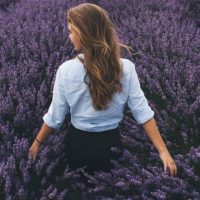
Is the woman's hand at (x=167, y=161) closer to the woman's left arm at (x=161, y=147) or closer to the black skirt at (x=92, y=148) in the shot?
the woman's left arm at (x=161, y=147)

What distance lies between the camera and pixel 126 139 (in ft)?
9.12

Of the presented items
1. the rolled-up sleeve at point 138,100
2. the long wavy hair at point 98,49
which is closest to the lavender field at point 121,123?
the rolled-up sleeve at point 138,100

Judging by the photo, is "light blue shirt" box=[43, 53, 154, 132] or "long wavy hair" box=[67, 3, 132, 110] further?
"light blue shirt" box=[43, 53, 154, 132]

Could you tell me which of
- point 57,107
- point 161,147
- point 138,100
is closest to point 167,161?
point 161,147

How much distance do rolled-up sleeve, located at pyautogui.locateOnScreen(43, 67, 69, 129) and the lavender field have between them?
0.59ft

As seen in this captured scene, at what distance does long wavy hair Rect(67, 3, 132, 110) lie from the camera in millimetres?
2225

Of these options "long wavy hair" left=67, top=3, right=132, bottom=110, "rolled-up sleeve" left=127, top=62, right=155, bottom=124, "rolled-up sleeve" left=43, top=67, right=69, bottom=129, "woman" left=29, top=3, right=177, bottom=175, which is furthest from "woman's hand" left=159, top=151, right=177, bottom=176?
"rolled-up sleeve" left=43, top=67, right=69, bottom=129

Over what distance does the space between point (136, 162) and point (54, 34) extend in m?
1.55

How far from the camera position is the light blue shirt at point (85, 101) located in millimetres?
2328

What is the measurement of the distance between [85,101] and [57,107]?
151mm

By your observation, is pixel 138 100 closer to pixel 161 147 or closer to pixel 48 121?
pixel 161 147

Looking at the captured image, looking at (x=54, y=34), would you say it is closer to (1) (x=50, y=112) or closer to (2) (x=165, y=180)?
(1) (x=50, y=112)

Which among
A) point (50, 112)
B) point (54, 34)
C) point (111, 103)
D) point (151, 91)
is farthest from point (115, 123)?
point (54, 34)

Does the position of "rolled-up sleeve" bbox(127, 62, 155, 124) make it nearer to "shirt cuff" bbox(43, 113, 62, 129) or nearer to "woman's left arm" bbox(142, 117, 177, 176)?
"woman's left arm" bbox(142, 117, 177, 176)
